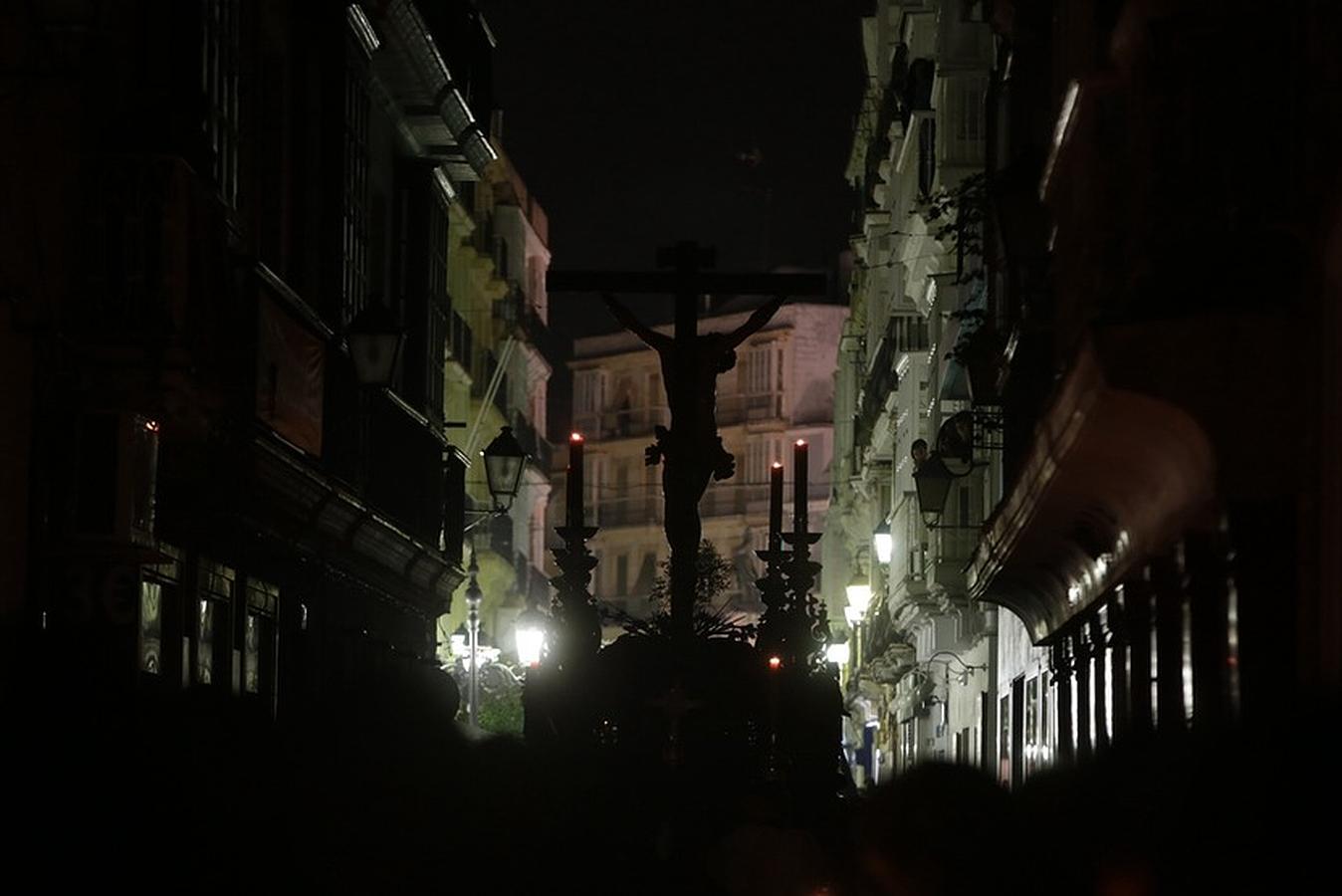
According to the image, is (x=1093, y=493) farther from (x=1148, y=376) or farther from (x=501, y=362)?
(x=501, y=362)

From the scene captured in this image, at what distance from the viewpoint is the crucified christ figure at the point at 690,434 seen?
60.0 feet

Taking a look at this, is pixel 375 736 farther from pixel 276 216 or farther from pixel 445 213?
pixel 445 213

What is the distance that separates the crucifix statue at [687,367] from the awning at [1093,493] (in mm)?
2112

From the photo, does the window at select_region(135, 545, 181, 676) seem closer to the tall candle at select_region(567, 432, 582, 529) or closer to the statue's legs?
the tall candle at select_region(567, 432, 582, 529)

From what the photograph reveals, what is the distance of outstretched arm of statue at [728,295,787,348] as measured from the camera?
62.1 feet

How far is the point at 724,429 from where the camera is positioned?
342 ft

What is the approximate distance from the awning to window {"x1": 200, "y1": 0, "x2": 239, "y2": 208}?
7059 mm

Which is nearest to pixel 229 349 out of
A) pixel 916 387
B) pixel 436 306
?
pixel 436 306

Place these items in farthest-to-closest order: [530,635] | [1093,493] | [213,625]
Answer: [530,635] → [213,625] → [1093,493]

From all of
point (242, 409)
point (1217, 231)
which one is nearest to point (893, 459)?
point (242, 409)

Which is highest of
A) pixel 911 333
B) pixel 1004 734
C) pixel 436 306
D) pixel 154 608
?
pixel 911 333

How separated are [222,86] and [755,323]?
6.35 m

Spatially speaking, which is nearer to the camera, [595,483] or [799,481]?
[799,481]

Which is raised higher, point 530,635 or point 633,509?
point 633,509
